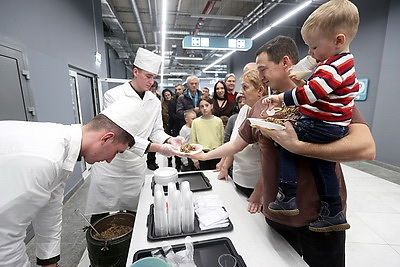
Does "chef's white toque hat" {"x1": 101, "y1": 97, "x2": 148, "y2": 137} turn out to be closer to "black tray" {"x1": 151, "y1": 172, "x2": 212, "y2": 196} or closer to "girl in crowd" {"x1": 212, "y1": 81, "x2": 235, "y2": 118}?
"black tray" {"x1": 151, "y1": 172, "x2": 212, "y2": 196}

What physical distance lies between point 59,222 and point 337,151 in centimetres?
145

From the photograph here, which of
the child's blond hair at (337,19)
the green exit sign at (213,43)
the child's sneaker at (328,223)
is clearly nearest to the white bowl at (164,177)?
the child's sneaker at (328,223)

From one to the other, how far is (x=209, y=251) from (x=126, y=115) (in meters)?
0.79

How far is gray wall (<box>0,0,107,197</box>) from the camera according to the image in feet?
7.64

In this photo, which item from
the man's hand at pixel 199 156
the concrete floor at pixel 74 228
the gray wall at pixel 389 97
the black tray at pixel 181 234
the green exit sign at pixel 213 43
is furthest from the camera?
the green exit sign at pixel 213 43

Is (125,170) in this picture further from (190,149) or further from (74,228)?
(74,228)

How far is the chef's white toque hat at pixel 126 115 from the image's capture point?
1.11 metres

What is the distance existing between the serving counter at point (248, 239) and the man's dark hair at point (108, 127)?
462mm

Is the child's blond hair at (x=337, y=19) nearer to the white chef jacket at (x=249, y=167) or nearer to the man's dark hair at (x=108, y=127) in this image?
the white chef jacket at (x=249, y=167)

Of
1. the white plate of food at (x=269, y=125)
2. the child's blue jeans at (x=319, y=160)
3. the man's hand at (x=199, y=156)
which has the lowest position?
the man's hand at (x=199, y=156)

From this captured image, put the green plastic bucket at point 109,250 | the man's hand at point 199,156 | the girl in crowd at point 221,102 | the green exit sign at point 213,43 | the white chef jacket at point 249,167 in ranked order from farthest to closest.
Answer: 1. the green exit sign at point 213,43
2. the girl in crowd at point 221,102
3. the man's hand at point 199,156
4. the white chef jacket at point 249,167
5. the green plastic bucket at point 109,250

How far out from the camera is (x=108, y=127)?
106cm

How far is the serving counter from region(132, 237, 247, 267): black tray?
0.04 m

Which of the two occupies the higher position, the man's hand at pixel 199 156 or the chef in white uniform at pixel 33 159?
the chef in white uniform at pixel 33 159
